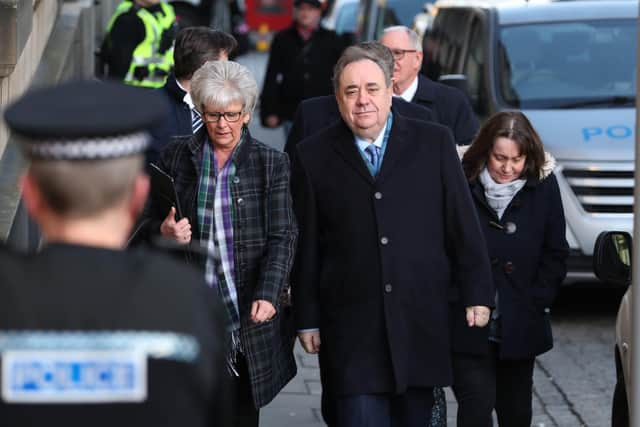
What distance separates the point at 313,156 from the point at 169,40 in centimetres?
498

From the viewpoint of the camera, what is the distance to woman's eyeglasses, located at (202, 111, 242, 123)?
5.61 meters

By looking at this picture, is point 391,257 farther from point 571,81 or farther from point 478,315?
point 571,81

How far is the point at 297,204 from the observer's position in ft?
19.3

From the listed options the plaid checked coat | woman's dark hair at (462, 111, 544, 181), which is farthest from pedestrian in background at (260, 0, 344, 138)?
the plaid checked coat

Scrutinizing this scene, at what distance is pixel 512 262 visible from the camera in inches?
253

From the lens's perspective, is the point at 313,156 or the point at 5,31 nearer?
the point at 313,156

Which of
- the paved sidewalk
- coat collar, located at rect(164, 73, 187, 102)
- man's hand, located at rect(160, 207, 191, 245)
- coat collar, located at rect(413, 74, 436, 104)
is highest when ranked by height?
coat collar, located at rect(164, 73, 187, 102)

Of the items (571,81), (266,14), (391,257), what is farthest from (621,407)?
(266,14)

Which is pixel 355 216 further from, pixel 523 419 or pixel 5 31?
pixel 5 31

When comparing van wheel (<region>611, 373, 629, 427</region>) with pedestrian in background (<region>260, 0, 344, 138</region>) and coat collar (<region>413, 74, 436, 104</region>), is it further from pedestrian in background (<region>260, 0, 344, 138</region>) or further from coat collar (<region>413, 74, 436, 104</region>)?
pedestrian in background (<region>260, 0, 344, 138</region>)

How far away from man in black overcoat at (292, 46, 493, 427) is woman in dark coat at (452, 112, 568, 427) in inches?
21.4

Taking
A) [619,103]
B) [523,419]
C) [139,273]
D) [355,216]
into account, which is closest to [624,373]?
[523,419]

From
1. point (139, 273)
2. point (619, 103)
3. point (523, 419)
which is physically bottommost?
point (523, 419)

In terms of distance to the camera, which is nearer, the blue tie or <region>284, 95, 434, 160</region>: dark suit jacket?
the blue tie
